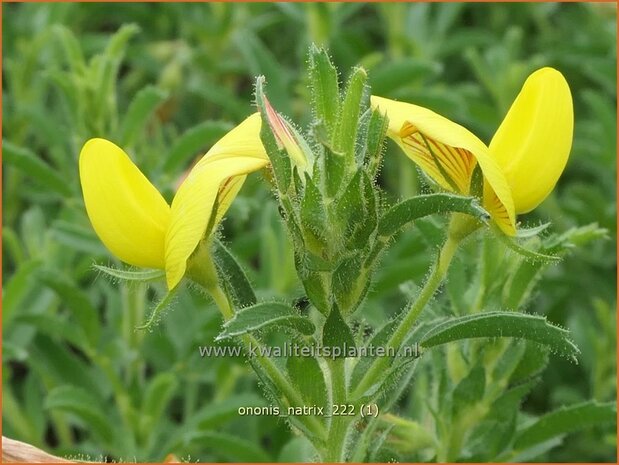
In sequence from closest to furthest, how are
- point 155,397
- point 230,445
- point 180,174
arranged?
point 230,445
point 155,397
point 180,174

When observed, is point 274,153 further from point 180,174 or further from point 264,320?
point 180,174

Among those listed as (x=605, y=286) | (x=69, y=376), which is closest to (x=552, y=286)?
(x=605, y=286)

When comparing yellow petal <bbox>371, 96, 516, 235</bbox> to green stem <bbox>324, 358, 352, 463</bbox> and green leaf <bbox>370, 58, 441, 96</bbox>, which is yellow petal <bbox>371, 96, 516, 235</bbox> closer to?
green stem <bbox>324, 358, 352, 463</bbox>

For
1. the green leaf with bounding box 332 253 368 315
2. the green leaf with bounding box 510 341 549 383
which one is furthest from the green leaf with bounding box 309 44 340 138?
the green leaf with bounding box 510 341 549 383

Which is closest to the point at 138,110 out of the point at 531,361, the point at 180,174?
the point at 180,174

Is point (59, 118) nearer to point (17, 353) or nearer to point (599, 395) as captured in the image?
point (17, 353)

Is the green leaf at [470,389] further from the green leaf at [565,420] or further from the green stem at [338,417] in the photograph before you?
the green stem at [338,417]

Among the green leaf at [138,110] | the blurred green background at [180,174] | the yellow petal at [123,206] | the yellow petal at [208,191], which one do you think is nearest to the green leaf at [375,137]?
the yellow petal at [208,191]
